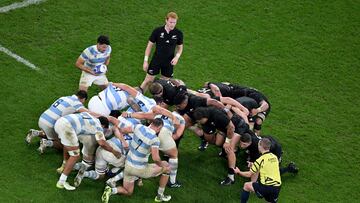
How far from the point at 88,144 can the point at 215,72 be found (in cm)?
461

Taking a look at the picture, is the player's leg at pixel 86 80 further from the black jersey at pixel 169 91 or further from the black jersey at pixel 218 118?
the black jersey at pixel 218 118

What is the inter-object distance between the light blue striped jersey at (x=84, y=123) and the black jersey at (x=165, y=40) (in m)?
2.64

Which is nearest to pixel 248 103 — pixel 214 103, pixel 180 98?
pixel 214 103

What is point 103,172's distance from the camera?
11609 mm

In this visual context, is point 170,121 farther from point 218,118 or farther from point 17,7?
point 17,7

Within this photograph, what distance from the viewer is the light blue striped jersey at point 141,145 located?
1068 centimetres

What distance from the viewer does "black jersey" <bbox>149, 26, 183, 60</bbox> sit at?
13148mm

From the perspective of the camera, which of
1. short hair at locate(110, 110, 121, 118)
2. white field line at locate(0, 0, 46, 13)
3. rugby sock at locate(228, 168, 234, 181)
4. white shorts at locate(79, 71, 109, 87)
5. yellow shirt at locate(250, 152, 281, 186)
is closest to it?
yellow shirt at locate(250, 152, 281, 186)

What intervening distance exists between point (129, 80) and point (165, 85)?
2160 mm

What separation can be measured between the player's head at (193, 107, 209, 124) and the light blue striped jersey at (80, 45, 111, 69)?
2374 millimetres

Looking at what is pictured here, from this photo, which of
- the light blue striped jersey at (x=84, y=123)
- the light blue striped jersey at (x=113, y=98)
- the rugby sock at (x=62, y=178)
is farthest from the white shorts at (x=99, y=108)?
the rugby sock at (x=62, y=178)

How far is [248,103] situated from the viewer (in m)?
12.8

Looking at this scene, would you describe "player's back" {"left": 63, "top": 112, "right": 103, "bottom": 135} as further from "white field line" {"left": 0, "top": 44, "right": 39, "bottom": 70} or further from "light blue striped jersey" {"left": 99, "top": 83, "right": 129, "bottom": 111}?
"white field line" {"left": 0, "top": 44, "right": 39, "bottom": 70}

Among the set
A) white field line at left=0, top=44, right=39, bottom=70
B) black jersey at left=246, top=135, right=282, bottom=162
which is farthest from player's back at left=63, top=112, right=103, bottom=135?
white field line at left=0, top=44, right=39, bottom=70
